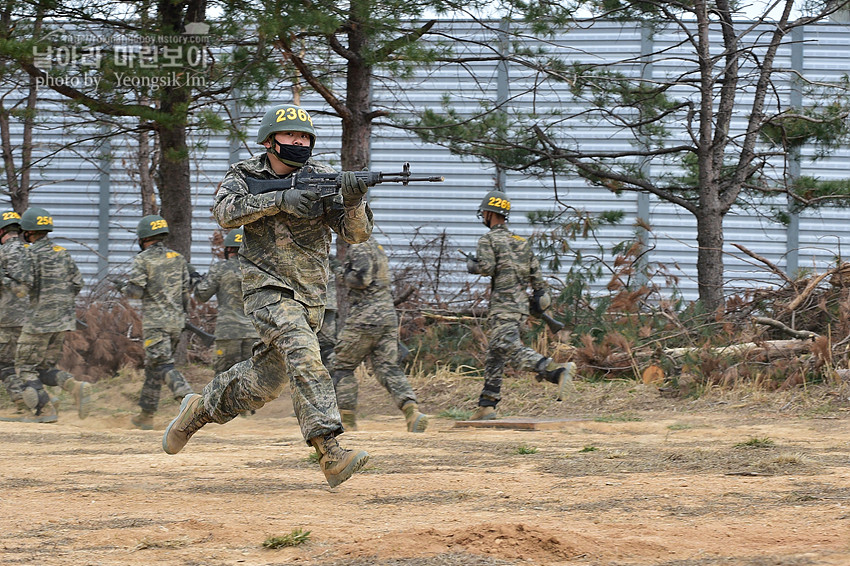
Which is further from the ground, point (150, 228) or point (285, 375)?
point (150, 228)

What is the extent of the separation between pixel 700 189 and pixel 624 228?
10.3ft

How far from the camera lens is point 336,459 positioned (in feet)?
15.3

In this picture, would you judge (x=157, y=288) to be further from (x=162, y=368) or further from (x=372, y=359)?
(x=372, y=359)

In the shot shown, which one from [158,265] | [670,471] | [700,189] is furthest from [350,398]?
[700,189]

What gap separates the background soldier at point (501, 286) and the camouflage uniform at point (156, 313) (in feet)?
9.99

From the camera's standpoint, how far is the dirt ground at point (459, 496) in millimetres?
3525

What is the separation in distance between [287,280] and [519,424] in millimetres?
4285

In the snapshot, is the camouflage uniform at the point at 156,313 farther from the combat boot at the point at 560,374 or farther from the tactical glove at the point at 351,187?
the tactical glove at the point at 351,187

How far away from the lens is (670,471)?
18.5ft

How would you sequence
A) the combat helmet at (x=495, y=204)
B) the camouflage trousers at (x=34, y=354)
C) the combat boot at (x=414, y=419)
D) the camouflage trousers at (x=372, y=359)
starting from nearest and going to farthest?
the combat boot at (x=414, y=419)
the camouflage trousers at (x=372, y=359)
the combat helmet at (x=495, y=204)
the camouflage trousers at (x=34, y=354)

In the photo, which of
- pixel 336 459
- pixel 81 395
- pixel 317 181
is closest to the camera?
pixel 336 459

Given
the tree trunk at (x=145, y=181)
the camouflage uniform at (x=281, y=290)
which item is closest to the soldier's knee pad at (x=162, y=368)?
the camouflage uniform at (x=281, y=290)

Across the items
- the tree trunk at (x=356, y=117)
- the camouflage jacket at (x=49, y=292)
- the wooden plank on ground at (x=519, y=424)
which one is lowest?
the wooden plank on ground at (x=519, y=424)

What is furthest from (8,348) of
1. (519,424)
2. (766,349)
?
(766,349)
